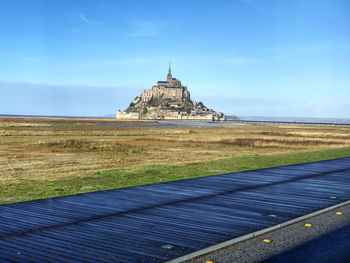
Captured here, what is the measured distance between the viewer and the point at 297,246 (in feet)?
26.3

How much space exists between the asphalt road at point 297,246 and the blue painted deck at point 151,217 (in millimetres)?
428

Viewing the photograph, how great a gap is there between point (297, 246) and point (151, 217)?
141 inches

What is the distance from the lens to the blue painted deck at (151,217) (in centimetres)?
724

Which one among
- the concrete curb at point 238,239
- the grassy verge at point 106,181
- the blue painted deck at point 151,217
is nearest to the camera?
the concrete curb at point 238,239

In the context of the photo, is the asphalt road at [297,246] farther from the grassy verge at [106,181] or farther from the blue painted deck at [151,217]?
the grassy verge at [106,181]

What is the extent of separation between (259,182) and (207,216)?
6086 mm

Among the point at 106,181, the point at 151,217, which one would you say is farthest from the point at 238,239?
the point at 106,181

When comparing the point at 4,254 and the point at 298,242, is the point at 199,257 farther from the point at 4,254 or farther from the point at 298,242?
the point at 4,254

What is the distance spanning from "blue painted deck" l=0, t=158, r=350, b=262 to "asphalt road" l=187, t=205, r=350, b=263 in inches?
16.8

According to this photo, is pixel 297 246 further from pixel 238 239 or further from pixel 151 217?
pixel 151 217

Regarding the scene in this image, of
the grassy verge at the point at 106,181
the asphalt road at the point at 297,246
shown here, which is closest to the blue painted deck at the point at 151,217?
the asphalt road at the point at 297,246

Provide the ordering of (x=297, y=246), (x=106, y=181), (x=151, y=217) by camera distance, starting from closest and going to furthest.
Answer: (x=297, y=246)
(x=151, y=217)
(x=106, y=181)

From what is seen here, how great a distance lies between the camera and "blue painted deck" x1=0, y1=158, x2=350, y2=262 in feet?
23.7

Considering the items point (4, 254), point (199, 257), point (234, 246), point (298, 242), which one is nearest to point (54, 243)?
point (4, 254)
